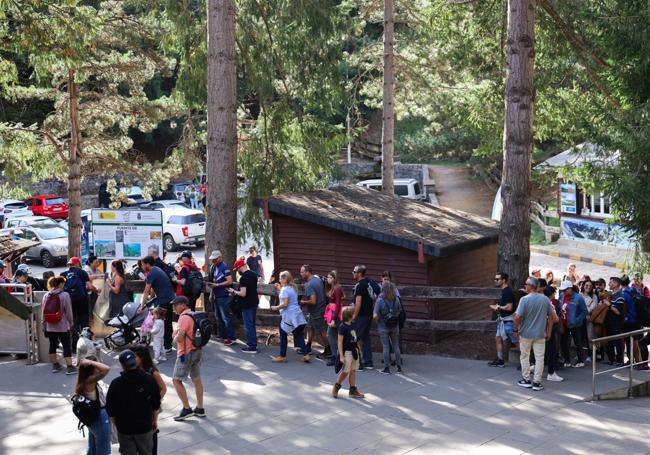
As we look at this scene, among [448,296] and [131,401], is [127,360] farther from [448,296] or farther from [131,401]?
[448,296]

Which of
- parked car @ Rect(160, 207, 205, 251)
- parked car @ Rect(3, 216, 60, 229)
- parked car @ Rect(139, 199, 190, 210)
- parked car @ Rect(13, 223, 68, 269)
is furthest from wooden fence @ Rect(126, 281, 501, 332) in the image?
parked car @ Rect(139, 199, 190, 210)

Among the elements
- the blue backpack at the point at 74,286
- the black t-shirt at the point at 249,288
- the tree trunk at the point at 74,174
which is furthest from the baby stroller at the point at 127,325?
the tree trunk at the point at 74,174

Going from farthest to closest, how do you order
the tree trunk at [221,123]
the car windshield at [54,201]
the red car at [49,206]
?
the car windshield at [54,201]
the red car at [49,206]
the tree trunk at [221,123]

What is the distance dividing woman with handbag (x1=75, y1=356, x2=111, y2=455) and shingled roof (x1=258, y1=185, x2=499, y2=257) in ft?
25.4

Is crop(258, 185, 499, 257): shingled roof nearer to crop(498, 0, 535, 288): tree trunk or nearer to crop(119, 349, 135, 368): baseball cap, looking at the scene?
crop(498, 0, 535, 288): tree trunk

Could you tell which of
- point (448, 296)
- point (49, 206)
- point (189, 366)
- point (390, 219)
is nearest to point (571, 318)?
point (448, 296)

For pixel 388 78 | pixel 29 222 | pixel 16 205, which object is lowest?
pixel 29 222

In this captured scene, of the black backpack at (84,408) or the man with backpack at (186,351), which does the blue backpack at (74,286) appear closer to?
the man with backpack at (186,351)

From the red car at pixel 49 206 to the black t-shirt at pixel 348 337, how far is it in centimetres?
3451

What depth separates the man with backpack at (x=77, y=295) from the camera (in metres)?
15.2

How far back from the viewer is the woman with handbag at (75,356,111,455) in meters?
9.09

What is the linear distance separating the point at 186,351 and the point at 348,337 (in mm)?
2313

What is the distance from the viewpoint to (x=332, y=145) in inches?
891

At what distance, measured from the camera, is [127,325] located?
15211 mm
